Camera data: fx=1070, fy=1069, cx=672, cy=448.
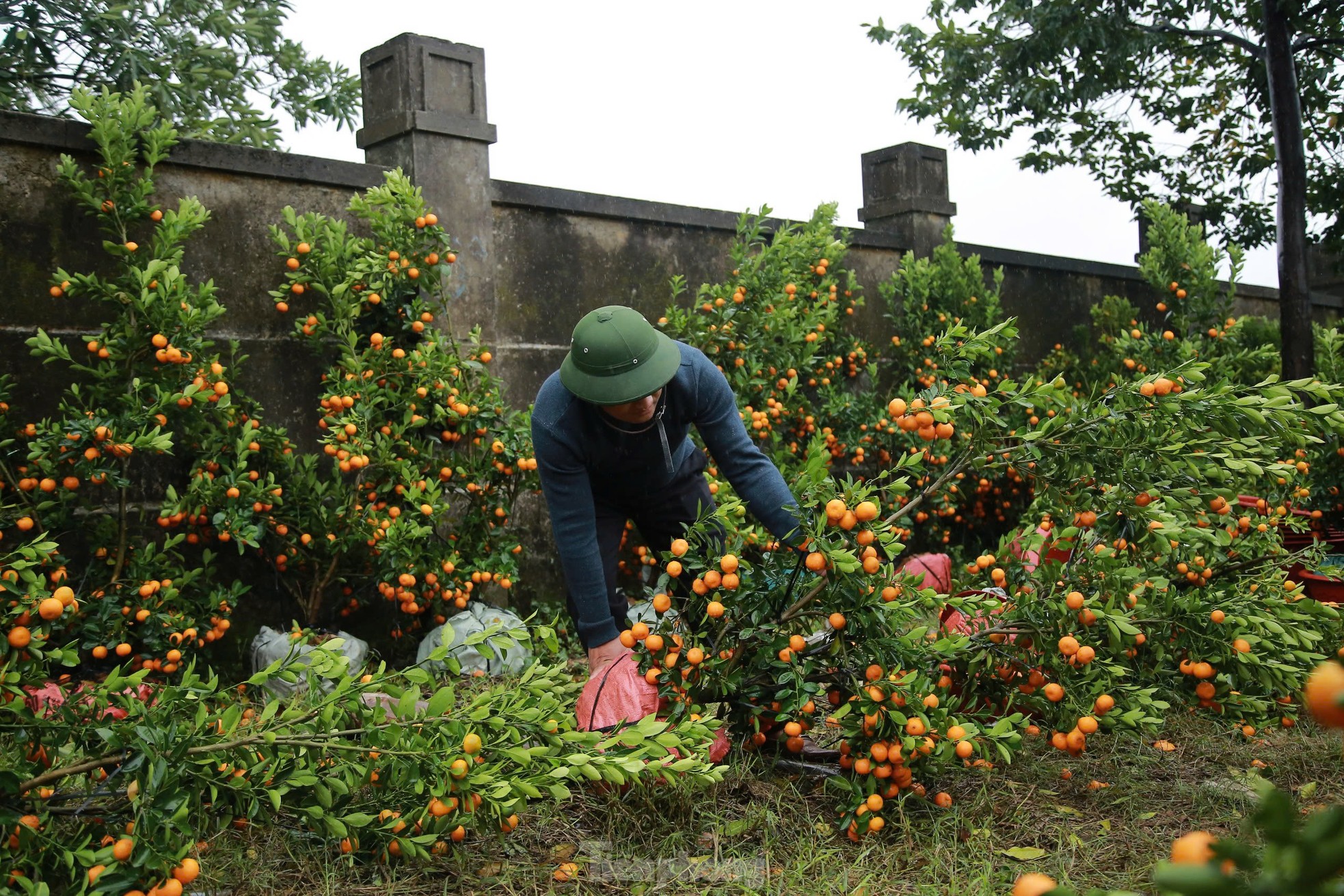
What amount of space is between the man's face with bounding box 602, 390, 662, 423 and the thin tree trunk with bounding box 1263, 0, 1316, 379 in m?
5.62

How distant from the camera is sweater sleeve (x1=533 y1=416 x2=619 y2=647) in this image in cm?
329

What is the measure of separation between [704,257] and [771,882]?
452cm

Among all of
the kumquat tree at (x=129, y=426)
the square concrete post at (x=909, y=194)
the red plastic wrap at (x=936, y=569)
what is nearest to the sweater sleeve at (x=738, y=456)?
the red plastic wrap at (x=936, y=569)

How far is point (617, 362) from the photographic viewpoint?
9.99 feet

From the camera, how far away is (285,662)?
2.48m

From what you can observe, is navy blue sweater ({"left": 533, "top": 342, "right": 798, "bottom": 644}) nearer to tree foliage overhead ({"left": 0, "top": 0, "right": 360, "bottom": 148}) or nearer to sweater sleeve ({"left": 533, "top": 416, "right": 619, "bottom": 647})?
sweater sleeve ({"left": 533, "top": 416, "right": 619, "bottom": 647})

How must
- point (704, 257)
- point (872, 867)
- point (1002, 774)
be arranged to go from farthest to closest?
point (704, 257), point (1002, 774), point (872, 867)

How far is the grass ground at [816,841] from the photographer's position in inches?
99.9

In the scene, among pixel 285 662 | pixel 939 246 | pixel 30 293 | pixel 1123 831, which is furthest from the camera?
pixel 939 246

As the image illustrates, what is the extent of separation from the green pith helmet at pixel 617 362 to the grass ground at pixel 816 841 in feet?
3.63

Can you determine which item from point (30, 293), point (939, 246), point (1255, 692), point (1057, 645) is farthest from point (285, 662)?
point (939, 246)

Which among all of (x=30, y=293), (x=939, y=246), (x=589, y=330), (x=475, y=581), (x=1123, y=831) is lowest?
(x=1123, y=831)

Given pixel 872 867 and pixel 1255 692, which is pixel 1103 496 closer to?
pixel 1255 692

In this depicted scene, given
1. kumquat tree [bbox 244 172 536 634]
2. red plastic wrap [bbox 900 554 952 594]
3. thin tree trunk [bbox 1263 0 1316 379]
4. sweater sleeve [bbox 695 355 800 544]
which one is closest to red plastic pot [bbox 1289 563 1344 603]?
red plastic wrap [bbox 900 554 952 594]
